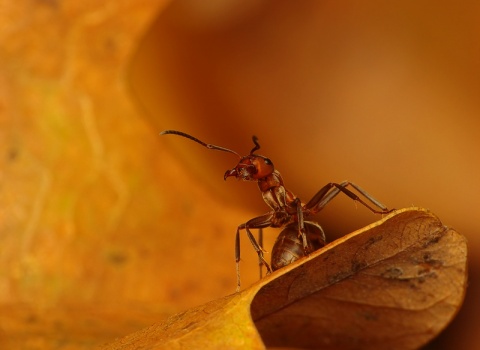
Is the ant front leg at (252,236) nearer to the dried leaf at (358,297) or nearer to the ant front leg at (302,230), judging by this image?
the ant front leg at (302,230)

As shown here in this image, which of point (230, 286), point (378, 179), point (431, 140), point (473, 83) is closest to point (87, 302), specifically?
point (230, 286)

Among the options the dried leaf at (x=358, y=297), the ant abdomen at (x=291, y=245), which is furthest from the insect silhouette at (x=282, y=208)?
the dried leaf at (x=358, y=297)

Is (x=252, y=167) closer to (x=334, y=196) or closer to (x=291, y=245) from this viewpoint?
(x=334, y=196)

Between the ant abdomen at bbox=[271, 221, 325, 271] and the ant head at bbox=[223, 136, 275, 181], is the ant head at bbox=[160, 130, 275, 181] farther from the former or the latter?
the ant abdomen at bbox=[271, 221, 325, 271]

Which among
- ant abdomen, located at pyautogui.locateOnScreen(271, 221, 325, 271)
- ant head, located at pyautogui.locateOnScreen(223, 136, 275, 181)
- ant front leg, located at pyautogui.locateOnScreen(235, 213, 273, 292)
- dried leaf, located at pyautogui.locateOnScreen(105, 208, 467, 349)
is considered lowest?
dried leaf, located at pyautogui.locateOnScreen(105, 208, 467, 349)

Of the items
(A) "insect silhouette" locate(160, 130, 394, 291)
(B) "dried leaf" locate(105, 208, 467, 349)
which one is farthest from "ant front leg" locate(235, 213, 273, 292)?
(B) "dried leaf" locate(105, 208, 467, 349)

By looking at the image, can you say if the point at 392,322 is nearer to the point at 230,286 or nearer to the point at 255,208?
the point at 230,286

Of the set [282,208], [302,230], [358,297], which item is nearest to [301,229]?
[302,230]
